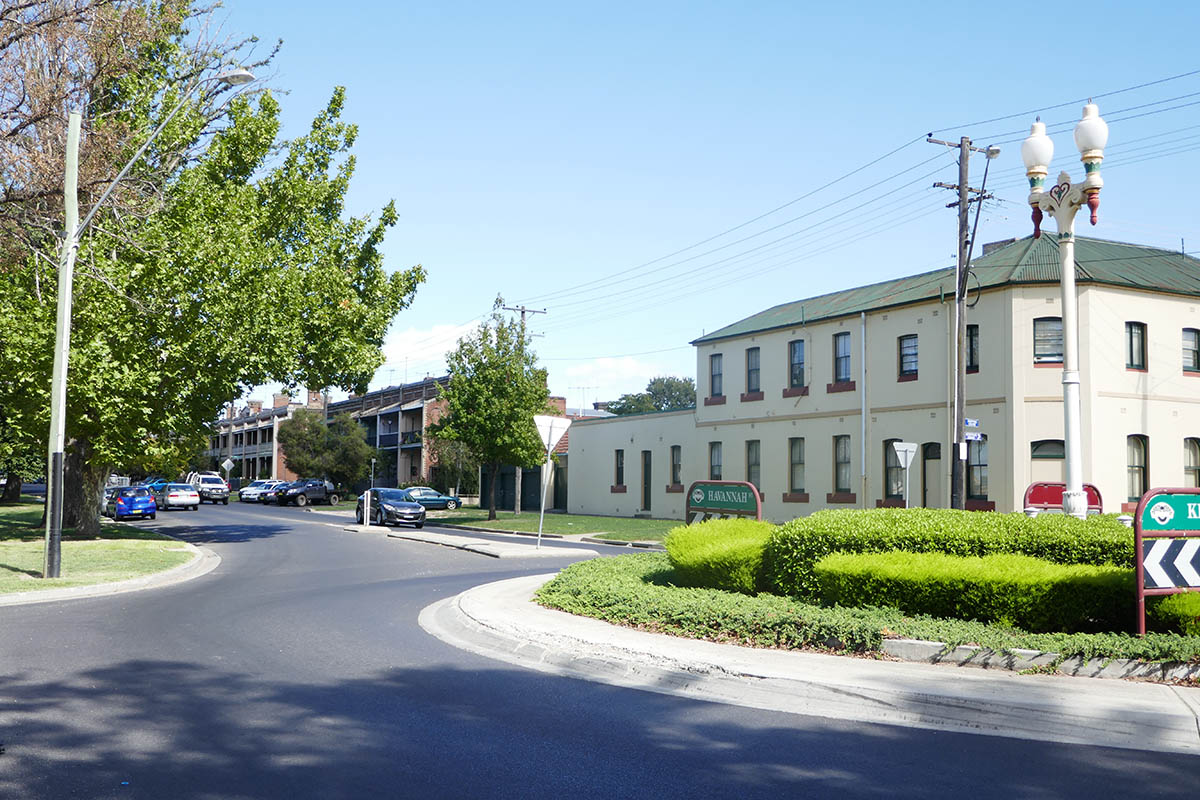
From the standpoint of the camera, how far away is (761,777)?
5891 millimetres

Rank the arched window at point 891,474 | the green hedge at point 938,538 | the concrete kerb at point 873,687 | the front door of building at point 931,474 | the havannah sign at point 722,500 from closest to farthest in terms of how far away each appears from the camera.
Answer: the concrete kerb at point 873,687 < the green hedge at point 938,538 < the havannah sign at point 722,500 < the front door of building at point 931,474 < the arched window at point 891,474

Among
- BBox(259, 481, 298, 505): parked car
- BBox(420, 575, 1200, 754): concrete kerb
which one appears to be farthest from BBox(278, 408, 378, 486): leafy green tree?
BBox(420, 575, 1200, 754): concrete kerb

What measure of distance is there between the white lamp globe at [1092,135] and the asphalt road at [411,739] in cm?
747

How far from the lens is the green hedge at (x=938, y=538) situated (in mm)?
10102

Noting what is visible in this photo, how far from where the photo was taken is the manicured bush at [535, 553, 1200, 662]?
8.32 m

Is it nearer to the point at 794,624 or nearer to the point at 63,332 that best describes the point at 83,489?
the point at 63,332

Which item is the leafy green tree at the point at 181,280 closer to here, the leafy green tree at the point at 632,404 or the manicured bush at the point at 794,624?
the manicured bush at the point at 794,624

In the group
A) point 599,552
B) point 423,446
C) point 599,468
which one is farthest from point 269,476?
point 599,552

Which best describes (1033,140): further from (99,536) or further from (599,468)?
(599,468)

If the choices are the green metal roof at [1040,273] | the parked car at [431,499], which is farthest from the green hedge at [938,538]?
the parked car at [431,499]

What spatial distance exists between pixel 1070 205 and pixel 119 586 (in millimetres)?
14795

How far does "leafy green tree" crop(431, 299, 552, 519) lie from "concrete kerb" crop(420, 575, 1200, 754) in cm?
3076

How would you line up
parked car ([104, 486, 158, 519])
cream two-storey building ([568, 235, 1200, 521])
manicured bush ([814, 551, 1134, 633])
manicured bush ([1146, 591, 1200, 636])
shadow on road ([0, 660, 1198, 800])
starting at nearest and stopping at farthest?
shadow on road ([0, 660, 1198, 800])
manicured bush ([1146, 591, 1200, 636])
manicured bush ([814, 551, 1134, 633])
cream two-storey building ([568, 235, 1200, 521])
parked car ([104, 486, 158, 519])

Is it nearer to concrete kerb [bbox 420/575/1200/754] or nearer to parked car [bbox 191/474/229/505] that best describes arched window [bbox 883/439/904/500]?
concrete kerb [bbox 420/575/1200/754]
